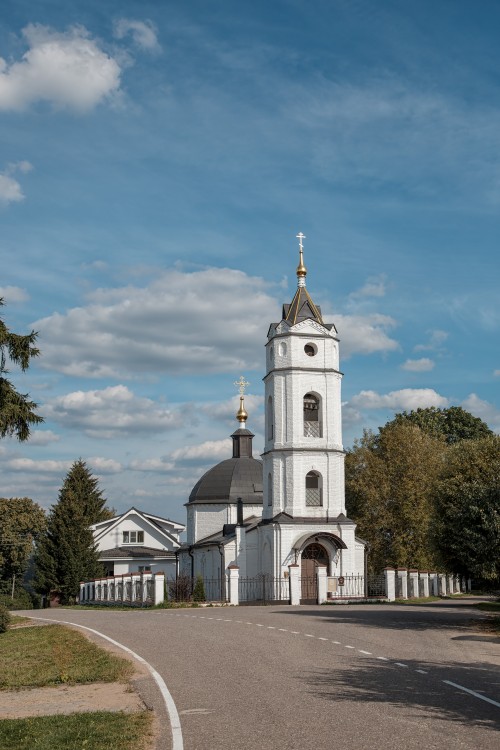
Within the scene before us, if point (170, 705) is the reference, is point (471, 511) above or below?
above

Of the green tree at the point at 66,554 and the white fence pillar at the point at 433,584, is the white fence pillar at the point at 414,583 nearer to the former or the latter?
the white fence pillar at the point at 433,584

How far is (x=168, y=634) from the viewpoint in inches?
834

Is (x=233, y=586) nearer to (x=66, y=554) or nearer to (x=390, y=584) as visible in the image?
(x=390, y=584)

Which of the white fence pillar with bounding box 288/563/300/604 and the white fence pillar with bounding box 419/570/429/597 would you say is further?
the white fence pillar with bounding box 419/570/429/597

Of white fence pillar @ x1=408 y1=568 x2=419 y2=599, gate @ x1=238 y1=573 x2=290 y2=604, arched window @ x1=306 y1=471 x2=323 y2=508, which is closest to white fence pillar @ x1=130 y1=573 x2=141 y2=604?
gate @ x1=238 y1=573 x2=290 y2=604

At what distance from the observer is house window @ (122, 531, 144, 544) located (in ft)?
211

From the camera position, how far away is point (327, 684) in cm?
1217

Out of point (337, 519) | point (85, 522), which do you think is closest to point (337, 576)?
point (337, 519)

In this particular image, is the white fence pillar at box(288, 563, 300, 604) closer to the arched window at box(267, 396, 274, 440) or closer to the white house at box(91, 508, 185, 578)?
the arched window at box(267, 396, 274, 440)

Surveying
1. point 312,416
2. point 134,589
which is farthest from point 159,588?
point 312,416

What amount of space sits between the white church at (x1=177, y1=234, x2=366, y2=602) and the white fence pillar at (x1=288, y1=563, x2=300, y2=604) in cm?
256

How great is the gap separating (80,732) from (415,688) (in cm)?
482

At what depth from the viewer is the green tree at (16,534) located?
226 feet

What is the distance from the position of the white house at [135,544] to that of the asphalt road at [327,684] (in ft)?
129
